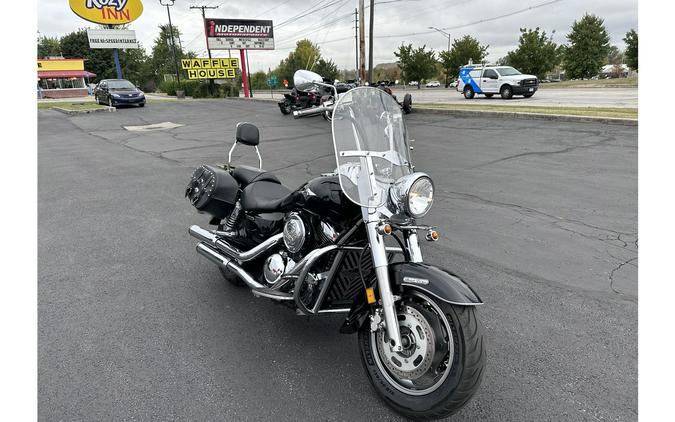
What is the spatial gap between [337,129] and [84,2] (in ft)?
127

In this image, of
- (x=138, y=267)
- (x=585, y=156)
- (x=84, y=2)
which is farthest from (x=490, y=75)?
(x=84, y=2)

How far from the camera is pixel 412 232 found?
2494 mm

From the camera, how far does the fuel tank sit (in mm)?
2627

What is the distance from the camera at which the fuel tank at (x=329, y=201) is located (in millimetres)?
2627

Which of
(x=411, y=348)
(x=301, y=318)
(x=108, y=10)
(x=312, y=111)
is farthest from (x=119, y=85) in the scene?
(x=411, y=348)

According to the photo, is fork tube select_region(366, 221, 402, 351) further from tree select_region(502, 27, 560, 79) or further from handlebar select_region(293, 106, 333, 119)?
tree select_region(502, 27, 560, 79)

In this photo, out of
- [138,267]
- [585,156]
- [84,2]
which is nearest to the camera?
[138,267]

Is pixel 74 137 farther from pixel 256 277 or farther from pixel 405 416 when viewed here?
pixel 405 416

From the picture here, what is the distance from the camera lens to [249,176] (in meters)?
3.81

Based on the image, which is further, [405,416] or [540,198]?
[540,198]

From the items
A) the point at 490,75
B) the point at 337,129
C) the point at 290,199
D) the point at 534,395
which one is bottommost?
the point at 534,395

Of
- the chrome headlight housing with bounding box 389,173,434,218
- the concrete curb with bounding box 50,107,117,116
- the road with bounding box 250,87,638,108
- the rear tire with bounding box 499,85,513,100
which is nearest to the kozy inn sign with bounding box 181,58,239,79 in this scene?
the concrete curb with bounding box 50,107,117,116

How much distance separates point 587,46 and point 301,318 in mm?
60856

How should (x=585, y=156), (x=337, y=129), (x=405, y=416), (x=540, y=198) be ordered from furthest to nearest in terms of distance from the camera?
1. (x=585, y=156)
2. (x=540, y=198)
3. (x=337, y=129)
4. (x=405, y=416)
